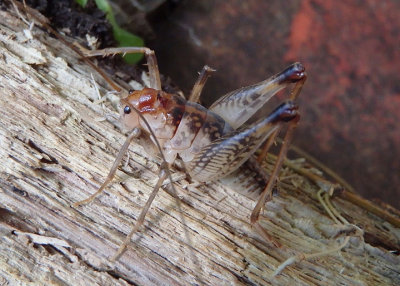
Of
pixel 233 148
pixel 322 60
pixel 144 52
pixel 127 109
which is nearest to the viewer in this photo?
pixel 233 148

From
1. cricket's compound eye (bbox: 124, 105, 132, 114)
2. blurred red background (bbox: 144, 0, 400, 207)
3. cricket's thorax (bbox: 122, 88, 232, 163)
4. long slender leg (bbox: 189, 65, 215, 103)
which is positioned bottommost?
cricket's compound eye (bbox: 124, 105, 132, 114)

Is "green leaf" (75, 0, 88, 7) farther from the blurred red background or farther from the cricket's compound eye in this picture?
the cricket's compound eye

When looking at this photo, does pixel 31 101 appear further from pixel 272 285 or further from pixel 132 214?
pixel 272 285

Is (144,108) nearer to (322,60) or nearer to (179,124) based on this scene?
(179,124)

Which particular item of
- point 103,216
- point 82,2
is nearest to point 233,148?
point 103,216

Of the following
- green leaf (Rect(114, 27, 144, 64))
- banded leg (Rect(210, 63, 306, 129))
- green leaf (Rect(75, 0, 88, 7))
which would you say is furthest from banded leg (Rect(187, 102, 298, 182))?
green leaf (Rect(75, 0, 88, 7))

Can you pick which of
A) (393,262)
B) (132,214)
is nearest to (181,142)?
(132,214)
